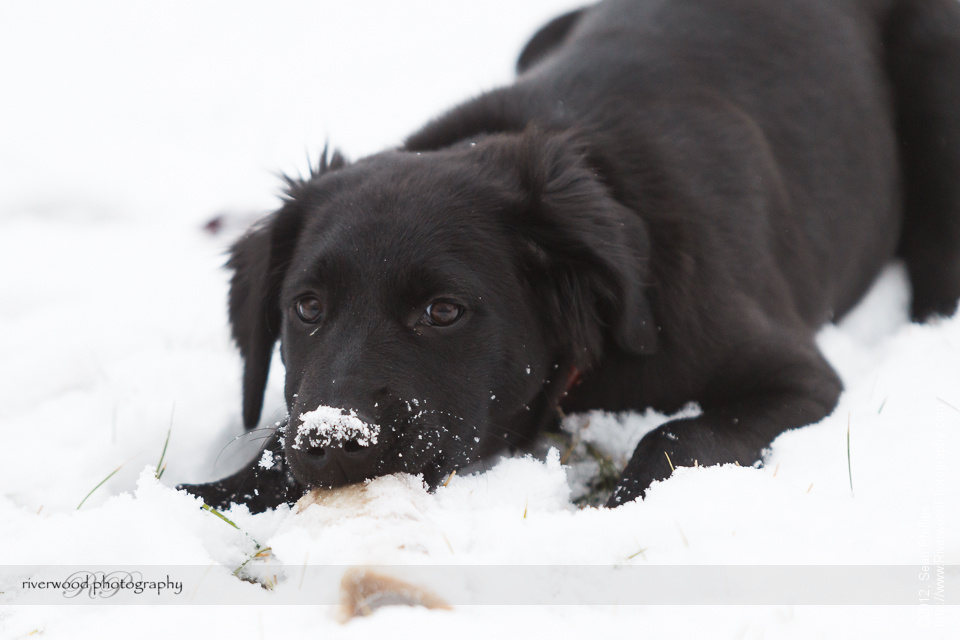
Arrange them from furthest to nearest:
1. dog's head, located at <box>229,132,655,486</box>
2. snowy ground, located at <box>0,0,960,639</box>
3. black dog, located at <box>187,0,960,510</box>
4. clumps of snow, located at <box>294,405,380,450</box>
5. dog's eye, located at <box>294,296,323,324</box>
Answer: dog's eye, located at <box>294,296,323,324</box> → black dog, located at <box>187,0,960,510</box> → dog's head, located at <box>229,132,655,486</box> → clumps of snow, located at <box>294,405,380,450</box> → snowy ground, located at <box>0,0,960,639</box>

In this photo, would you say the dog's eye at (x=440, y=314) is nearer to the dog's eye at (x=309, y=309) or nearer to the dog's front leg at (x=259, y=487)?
the dog's eye at (x=309, y=309)

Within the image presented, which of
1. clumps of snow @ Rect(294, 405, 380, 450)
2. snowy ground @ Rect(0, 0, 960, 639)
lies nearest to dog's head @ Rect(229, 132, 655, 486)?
clumps of snow @ Rect(294, 405, 380, 450)

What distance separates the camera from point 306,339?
2367mm

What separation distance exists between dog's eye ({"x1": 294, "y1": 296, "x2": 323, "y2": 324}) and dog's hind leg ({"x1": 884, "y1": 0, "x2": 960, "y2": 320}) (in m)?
2.75

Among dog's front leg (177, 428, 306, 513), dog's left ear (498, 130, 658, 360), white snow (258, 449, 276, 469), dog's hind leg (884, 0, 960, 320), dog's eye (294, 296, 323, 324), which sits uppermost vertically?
dog's eye (294, 296, 323, 324)

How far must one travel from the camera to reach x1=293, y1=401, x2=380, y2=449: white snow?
1937 mm

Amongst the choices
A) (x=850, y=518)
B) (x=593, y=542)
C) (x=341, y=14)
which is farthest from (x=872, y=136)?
(x=341, y=14)

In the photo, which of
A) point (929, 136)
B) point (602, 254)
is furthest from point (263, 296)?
point (929, 136)

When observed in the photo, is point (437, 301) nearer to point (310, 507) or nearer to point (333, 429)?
point (333, 429)

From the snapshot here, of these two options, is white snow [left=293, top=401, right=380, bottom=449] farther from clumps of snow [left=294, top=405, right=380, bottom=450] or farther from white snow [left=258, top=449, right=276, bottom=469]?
white snow [left=258, top=449, right=276, bottom=469]

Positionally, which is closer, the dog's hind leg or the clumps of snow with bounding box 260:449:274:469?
A: the clumps of snow with bounding box 260:449:274:469

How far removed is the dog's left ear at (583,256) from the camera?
2.47 metres

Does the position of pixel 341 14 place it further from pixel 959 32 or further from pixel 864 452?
pixel 864 452

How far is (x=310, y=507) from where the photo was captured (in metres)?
2.02
